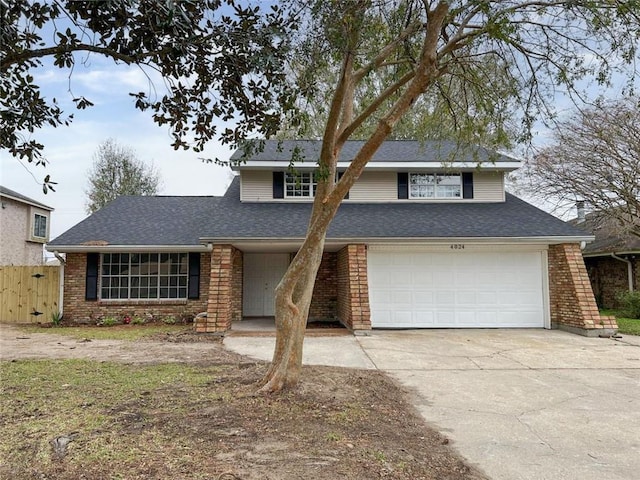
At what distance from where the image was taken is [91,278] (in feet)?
44.4

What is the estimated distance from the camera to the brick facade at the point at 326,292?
14.1 metres

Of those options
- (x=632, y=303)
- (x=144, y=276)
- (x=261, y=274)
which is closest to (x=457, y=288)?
(x=261, y=274)

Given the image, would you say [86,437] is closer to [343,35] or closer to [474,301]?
[343,35]

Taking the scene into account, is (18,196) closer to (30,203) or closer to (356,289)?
(30,203)

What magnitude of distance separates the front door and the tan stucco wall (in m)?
12.2

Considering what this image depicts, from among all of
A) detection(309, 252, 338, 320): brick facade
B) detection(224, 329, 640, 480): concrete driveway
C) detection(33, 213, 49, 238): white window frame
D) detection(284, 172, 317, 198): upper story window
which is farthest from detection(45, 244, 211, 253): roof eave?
detection(33, 213, 49, 238): white window frame

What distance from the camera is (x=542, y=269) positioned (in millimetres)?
12531

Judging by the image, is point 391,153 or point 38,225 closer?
point 391,153

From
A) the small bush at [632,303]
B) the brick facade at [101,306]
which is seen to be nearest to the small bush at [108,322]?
the brick facade at [101,306]

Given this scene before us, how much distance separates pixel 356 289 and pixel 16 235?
17.7 m

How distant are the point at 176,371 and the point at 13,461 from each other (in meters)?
3.42

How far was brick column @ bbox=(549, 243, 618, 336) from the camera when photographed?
36.6 feet

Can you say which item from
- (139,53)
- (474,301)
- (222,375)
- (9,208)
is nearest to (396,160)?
(474,301)

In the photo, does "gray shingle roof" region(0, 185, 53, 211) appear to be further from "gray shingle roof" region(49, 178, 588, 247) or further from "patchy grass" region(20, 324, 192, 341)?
"patchy grass" region(20, 324, 192, 341)
